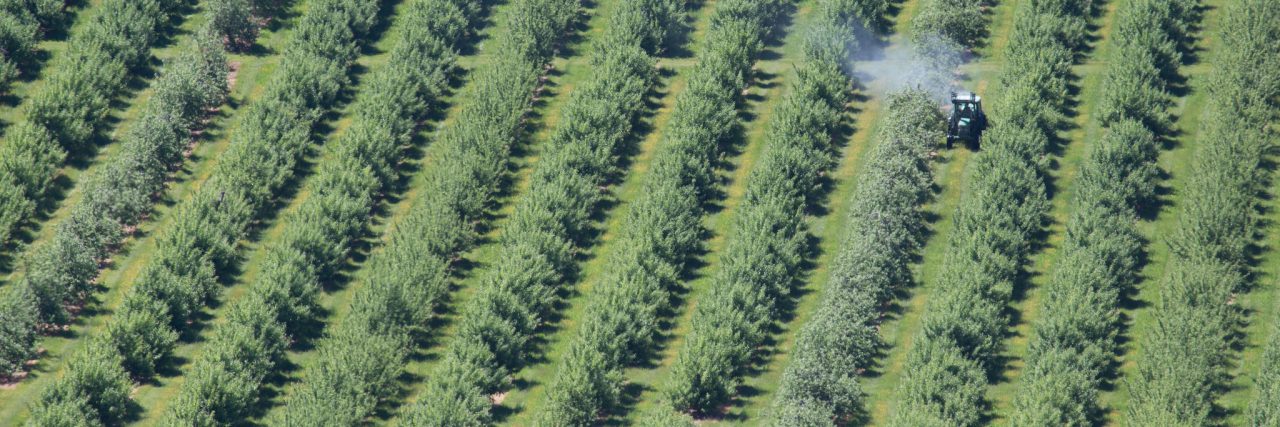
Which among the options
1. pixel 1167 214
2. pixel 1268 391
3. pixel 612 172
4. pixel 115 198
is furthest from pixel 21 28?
pixel 1268 391

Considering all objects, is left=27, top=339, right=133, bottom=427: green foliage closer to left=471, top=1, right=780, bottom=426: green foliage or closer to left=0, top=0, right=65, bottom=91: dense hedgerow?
left=471, top=1, right=780, bottom=426: green foliage

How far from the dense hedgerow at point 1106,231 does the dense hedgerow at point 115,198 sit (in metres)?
43.6

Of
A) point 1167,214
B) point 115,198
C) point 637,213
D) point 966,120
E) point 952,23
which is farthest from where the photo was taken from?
point 952,23

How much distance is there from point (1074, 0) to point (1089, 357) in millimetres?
27612

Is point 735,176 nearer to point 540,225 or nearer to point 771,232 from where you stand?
point 771,232

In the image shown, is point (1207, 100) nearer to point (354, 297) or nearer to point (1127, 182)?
point (1127, 182)

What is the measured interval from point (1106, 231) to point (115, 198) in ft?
157

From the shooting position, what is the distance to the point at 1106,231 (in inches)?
3401

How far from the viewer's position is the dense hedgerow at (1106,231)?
7906 cm

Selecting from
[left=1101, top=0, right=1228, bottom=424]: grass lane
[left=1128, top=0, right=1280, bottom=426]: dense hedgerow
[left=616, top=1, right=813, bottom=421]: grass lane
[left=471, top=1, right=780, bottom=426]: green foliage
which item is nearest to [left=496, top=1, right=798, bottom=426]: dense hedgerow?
[left=471, top=1, right=780, bottom=426]: green foliage

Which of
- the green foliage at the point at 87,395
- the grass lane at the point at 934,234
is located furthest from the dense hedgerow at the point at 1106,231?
the green foliage at the point at 87,395

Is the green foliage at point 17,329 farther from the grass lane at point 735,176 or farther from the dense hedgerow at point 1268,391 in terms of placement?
the dense hedgerow at point 1268,391

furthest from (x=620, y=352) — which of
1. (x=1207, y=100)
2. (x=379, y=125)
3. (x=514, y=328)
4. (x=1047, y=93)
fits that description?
(x=1207, y=100)

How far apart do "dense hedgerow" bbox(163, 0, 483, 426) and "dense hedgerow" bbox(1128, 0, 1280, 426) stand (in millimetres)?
33862
